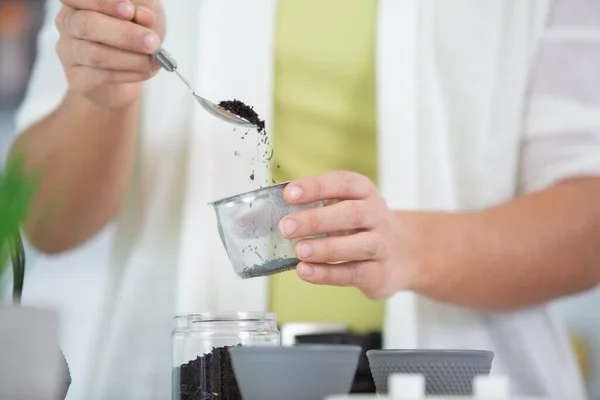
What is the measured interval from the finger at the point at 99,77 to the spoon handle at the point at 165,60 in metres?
0.07

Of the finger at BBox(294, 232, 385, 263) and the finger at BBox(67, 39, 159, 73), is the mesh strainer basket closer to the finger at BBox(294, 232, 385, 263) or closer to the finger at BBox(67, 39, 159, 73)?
the finger at BBox(294, 232, 385, 263)

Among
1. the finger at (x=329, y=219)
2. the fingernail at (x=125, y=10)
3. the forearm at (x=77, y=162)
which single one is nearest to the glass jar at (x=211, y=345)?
the finger at (x=329, y=219)

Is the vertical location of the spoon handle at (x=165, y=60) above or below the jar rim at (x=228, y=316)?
above

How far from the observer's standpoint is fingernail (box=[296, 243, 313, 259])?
0.89 metres

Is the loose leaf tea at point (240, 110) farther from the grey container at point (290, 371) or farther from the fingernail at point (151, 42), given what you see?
the grey container at point (290, 371)

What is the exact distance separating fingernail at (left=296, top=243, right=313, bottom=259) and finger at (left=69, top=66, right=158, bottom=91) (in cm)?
39

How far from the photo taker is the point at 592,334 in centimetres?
221

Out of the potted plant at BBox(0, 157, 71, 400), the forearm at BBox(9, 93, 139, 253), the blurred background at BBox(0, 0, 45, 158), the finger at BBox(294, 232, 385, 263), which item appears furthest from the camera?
the blurred background at BBox(0, 0, 45, 158)

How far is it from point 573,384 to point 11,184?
44.9 inches

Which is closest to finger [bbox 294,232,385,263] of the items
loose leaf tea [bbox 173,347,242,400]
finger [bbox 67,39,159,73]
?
loose leaf tea [bbox 173,347,242,400]

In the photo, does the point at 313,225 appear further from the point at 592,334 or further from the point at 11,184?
the point at 592,334

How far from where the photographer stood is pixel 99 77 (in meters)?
1.15

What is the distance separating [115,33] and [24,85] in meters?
1.15

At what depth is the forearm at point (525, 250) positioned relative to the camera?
125 cm
